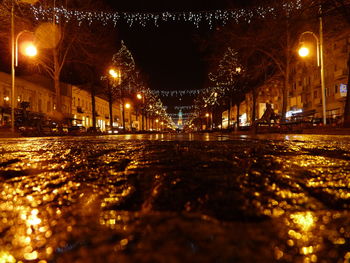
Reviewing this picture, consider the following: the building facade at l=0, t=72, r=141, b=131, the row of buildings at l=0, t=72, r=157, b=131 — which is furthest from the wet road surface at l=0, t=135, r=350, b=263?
the building facade at l=0, t=72, r=141, b=131

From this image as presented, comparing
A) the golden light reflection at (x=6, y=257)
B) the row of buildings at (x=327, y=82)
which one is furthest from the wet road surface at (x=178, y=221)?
the row of buildings at (x=327, y=82)

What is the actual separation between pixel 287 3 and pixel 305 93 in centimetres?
3050

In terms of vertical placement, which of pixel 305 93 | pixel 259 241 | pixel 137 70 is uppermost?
pixel 137 70

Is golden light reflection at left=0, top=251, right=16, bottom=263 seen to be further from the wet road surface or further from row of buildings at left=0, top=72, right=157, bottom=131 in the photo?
row of buildings at left=0, top=72, right=157, bottom=131

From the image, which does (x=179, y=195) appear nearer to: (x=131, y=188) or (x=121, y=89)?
(x=131, y=188)

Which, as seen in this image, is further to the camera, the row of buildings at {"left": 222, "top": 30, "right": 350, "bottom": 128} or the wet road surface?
the row of buildings at {"left": 222, "top": 30, "right": 350, "bottom": 128}

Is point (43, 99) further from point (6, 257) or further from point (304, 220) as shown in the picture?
point (304, 220)

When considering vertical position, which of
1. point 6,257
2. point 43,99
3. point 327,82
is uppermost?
point 327,82

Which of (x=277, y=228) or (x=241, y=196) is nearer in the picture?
(x=277, y=228)

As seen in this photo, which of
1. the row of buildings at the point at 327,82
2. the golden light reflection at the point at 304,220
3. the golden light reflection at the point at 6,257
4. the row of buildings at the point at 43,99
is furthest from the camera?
the row of buildings at the point at 327,82

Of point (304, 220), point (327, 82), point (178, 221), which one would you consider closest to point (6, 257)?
point (178, 221)

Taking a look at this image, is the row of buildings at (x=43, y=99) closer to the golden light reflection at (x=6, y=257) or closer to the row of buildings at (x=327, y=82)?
the golden light reflection at (x=6, y=257)


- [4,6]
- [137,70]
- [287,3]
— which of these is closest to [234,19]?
[287,3]

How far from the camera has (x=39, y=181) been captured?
136 centimetres
